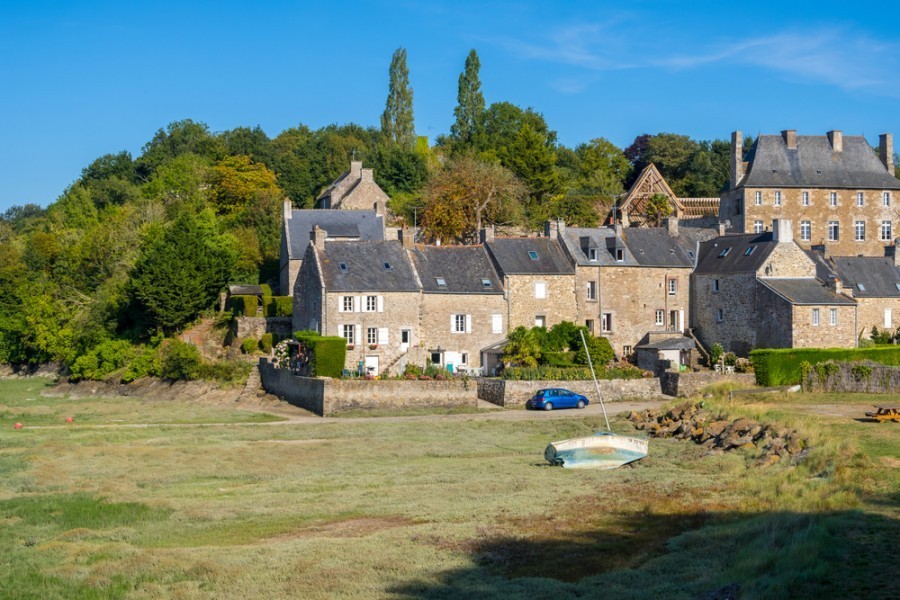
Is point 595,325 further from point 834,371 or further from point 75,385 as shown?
point 75,385

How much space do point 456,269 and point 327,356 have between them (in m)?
9.55

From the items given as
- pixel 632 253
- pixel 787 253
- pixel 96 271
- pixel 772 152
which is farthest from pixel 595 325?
pixel 96 271

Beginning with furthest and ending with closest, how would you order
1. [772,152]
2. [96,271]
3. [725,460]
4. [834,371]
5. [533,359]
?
[96,271]
[772,152]
[533,359]
[834,371]
[725,460]

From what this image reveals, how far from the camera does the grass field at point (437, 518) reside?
16.8m

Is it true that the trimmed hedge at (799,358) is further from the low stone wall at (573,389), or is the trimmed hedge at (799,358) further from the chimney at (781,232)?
the chimney at (781,232)

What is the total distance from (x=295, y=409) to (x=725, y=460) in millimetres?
21648

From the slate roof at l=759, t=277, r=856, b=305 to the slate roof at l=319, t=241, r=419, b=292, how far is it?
55.9 feet

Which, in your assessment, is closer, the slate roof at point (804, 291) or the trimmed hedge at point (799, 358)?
the trimmed hedge at point (799, 358)

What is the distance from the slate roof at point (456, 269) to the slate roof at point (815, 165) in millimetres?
19675

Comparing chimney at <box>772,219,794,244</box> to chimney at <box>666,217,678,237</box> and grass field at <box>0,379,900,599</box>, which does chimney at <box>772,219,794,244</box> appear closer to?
chimney at <box>666,217,678,237</box>

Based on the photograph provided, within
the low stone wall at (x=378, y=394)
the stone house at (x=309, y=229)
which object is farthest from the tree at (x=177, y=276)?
the low stone wall at (x=378, y=394)

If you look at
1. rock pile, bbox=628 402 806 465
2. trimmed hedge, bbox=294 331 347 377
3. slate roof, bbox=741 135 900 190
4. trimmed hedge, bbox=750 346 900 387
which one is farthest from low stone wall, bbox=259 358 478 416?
slate roof, bbox=741 135 900 190

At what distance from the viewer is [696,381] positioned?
1833 inches

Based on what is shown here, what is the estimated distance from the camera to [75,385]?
56.2 m
